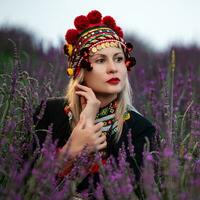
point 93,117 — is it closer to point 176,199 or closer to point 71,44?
point 71,44

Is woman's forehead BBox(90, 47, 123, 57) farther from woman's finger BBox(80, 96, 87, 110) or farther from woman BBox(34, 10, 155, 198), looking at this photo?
woman's finger BBox(80, 96, 87, 110)

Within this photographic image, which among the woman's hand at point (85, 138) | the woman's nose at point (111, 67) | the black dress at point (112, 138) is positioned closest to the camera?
the woman's hand at point (85, 138)

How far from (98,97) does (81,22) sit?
1.48 ft

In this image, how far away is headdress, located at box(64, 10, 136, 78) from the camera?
8.91 feet

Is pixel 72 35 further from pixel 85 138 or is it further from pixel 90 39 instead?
pixel 85 138

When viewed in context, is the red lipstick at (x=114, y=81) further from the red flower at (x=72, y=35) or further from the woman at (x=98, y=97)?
the red flower at (x=72, y=35)

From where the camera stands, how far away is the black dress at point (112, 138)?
8.87ft

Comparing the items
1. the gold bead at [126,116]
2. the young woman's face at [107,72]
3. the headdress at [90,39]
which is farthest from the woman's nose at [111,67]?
the gold bead at [126,116]

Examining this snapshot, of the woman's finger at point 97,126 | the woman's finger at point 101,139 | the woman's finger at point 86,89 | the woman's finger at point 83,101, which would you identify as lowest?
the woman's finger at point 101,139

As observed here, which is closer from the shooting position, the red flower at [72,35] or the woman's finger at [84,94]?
the woman's finger at [84,94]

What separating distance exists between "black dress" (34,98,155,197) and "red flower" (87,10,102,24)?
1.64 ft

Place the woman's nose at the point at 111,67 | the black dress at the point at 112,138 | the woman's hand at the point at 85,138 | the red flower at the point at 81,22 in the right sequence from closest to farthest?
1. the woman's hand at the point at 85,138
2. the woman's nose at the point at 111,67
3. the black dress at the point at 112,138
4. the red flower at the point at 81,22

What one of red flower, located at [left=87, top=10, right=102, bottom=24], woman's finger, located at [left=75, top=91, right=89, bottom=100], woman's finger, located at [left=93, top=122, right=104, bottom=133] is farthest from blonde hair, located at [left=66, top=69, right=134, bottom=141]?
red flower, located at [left=87, top=10, right=102, bottom=24]

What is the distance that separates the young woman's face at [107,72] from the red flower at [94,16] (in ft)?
0.90
